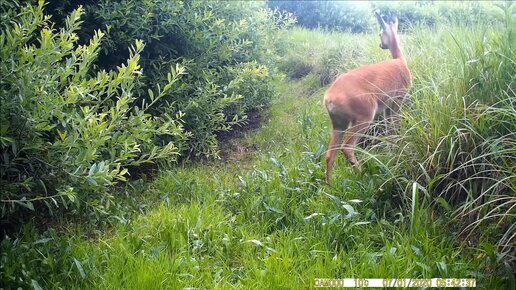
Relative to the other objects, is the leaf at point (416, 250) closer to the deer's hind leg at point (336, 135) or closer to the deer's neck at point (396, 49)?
the deer's hind leg at point (336, 135)

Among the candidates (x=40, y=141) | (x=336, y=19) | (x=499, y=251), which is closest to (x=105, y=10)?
(x=40, y=141)

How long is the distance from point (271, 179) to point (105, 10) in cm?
205

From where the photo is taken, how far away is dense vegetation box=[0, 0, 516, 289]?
296 cm

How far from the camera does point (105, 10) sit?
4.64m

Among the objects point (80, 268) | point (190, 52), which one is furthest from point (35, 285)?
point (190, 52)

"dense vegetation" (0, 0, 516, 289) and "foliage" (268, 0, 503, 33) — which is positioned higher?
"dense vegetation" (0, 0, 516, 289)

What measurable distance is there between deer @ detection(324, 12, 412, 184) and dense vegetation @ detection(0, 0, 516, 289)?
0.40ft

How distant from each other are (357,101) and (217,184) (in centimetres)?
135

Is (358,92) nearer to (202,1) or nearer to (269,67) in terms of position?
(202,1)

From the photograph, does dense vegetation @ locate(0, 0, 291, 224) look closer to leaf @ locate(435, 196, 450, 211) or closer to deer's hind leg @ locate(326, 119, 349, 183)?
deer's hind leg @ locate(326, 119, 349, 183)

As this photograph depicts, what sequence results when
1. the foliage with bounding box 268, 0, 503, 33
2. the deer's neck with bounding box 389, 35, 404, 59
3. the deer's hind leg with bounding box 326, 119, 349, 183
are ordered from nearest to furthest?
the deer's hind leg with bounding box 326, 119, 349, 183 → the deer's neck with bounding box 389, 35, 404, 59 → the foliage with bounding box 268, 0, 503, 33

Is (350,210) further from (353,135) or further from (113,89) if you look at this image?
(113,89)

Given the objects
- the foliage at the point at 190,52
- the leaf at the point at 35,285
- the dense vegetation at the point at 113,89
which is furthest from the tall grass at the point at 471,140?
the leaf at the point at 35,285
